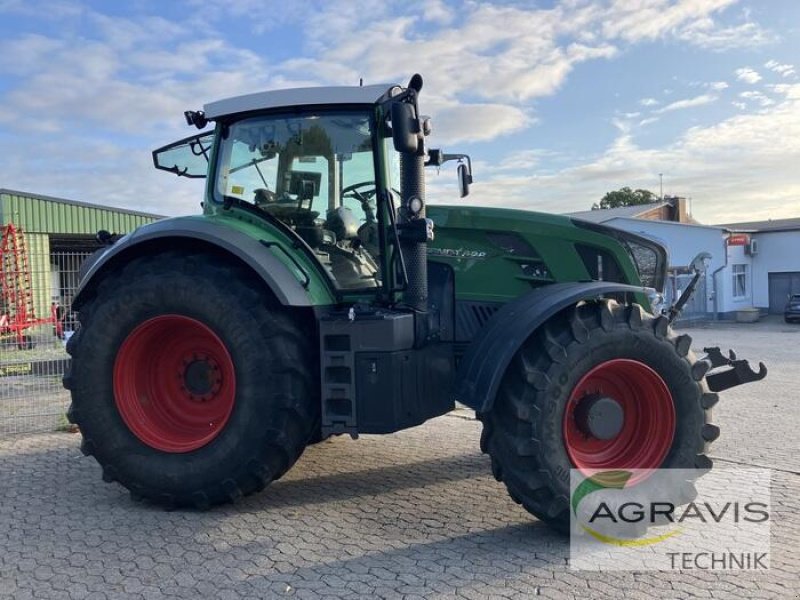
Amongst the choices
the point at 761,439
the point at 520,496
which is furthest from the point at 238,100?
the point at 761,439

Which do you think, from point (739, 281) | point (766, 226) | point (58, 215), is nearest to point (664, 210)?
point (766, 226)

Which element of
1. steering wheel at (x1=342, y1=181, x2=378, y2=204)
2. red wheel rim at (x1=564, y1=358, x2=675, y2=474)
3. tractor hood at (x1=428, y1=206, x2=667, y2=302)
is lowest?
red wheel rim at (x1=564, y1=358, x2=675, y2=474)

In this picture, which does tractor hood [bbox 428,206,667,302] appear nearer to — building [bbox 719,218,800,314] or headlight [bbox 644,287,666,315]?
headlight [bbox 644,287,666,315]

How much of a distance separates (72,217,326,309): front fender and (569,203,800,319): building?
88.7 feet

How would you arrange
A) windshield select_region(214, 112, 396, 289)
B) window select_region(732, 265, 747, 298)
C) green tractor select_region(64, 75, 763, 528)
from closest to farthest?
green tractor select_region(64, 75, 763, 528), windshield select_region(214, 112, 396, 289), window select_region(732, 265, 747, 298)

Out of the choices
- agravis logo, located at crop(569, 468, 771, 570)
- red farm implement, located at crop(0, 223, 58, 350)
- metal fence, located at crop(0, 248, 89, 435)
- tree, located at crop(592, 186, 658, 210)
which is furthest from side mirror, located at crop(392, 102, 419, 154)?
tree, located at crop(592, 186, 658, 210)

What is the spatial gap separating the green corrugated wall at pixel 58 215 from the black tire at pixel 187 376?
16195mm

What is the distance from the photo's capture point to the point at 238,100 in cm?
499

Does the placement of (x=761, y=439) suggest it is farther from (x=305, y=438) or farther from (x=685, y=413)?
(x=305, y=438)

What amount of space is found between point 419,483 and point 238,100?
10.3 ft

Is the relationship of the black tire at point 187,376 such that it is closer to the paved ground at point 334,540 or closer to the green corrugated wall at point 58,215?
the paved ground at point 334,540

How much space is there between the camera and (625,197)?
64562 millimetres

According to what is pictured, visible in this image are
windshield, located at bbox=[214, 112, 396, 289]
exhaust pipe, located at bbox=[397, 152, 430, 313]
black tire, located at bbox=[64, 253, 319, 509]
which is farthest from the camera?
windshield, located at bbox=[214, 112, 396, 289]

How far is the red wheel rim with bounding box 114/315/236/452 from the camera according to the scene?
189 inches
